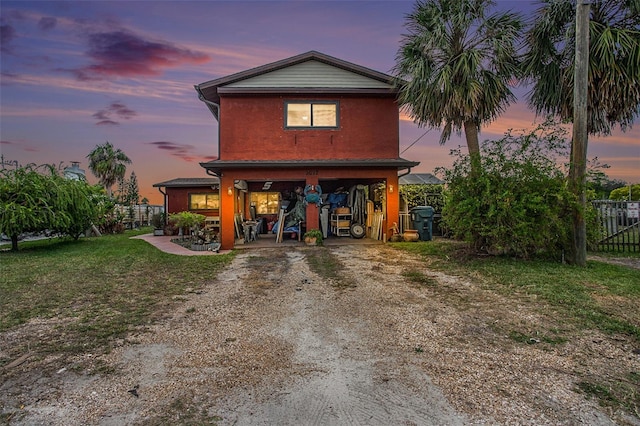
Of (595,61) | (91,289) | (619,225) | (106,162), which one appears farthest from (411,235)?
(106,162)

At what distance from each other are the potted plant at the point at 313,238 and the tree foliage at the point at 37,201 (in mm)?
7992

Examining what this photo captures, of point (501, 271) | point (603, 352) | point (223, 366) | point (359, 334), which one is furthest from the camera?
point (501, 271)

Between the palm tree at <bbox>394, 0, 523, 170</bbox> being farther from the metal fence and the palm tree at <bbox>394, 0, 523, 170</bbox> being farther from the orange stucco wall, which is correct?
the metal fence

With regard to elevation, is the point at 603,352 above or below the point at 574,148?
below

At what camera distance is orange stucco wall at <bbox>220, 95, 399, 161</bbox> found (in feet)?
39.9

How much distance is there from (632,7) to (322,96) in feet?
28.6

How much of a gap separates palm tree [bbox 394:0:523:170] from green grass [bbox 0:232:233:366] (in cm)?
828

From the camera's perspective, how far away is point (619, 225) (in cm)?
932

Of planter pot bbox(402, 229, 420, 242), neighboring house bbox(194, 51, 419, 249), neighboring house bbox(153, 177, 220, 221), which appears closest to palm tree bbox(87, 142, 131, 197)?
neighboring house bbox(153, 177, 220, 221)

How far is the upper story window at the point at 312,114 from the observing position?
40.7 feet

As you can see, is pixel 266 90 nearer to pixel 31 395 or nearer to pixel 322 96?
pixel 322 96

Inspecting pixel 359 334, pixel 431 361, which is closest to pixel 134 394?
pixel 359 334

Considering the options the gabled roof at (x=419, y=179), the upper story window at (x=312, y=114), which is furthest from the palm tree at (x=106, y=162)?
the gabled roof at (x=419, y=179)

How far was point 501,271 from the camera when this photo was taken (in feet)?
22.7
